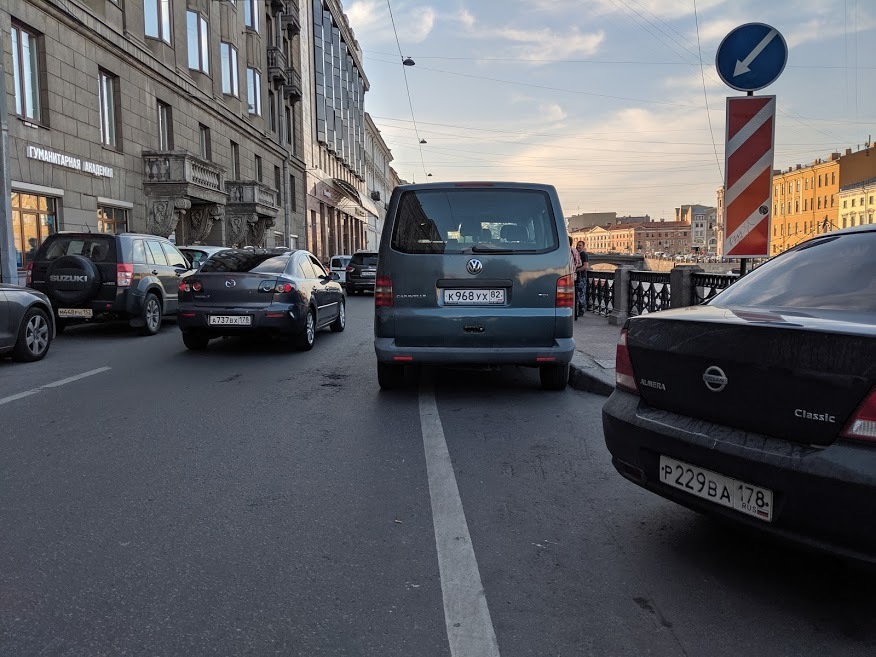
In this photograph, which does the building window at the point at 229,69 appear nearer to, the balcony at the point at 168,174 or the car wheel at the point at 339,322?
the balcony at the point at 168,174

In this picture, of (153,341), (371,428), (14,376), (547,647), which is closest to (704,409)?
(547,647)

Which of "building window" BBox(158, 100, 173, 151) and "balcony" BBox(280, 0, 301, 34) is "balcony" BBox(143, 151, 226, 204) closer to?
"building window" BBox(158, 100, 173, 151)

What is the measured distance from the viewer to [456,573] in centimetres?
298

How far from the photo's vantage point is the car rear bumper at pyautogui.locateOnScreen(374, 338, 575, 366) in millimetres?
6383

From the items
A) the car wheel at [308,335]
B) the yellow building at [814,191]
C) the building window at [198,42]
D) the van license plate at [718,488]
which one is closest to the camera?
the van license plate at [718,488]

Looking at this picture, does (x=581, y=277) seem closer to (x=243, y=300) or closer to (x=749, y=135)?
(x=243, y=300)

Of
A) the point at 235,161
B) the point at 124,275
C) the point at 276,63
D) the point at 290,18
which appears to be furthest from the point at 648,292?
the point at 290,18

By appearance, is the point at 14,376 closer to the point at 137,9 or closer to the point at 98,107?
the point at 98,107

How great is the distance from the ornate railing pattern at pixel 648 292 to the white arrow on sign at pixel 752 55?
5.90 meters

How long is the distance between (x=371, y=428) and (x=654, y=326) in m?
2.89

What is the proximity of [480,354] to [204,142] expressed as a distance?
26.6 metres

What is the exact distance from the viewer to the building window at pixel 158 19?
23.9 meters

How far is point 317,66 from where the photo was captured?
161ft

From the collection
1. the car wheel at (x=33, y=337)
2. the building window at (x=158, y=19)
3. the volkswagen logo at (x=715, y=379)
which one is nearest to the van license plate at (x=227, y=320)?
the car wheel at (x=33, y=337)
